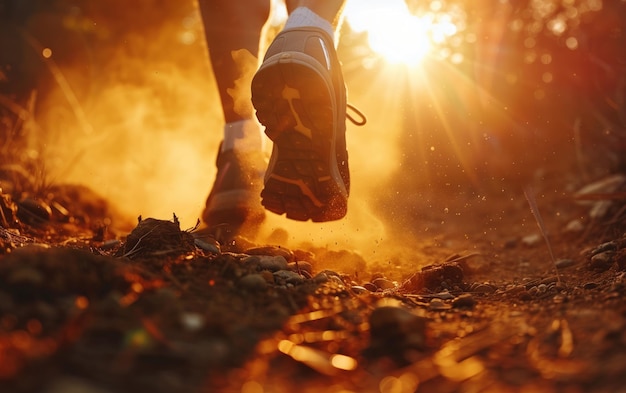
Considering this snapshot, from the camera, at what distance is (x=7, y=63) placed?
513cm

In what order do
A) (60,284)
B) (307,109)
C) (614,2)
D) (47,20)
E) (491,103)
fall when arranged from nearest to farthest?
(60,284), (307,109), (614,2), (491,103), (47,20)

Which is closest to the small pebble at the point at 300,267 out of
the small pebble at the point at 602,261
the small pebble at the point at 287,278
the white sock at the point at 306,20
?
the small pebble at the point at 287,278

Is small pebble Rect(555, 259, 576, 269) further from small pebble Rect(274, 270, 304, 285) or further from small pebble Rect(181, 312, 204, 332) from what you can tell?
small pebble Rect(181, 312, 204, 332)

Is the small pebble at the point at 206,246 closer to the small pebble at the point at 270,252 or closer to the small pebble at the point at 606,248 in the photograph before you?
the small pebble at the point at 270,252

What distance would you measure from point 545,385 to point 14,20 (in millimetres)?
5834

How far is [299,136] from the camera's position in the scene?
193cm

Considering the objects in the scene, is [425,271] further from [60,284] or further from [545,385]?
[60,284]

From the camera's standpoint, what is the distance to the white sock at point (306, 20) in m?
1.99

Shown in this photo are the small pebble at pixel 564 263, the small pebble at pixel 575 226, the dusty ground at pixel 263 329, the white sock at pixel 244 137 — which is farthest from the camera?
the small pebble at pixel 575 226

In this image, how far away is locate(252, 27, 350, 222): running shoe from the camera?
6.05 feet

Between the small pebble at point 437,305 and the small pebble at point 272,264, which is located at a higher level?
the small pebble at point 272,264

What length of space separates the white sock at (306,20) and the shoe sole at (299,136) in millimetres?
205

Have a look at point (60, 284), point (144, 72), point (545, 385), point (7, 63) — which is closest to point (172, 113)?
point (144, 72)

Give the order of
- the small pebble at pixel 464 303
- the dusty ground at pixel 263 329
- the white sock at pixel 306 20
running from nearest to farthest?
the dusty ground at pixel 263 329, the small pebble at pixel 464 303, the white sock at pixel 306 20
